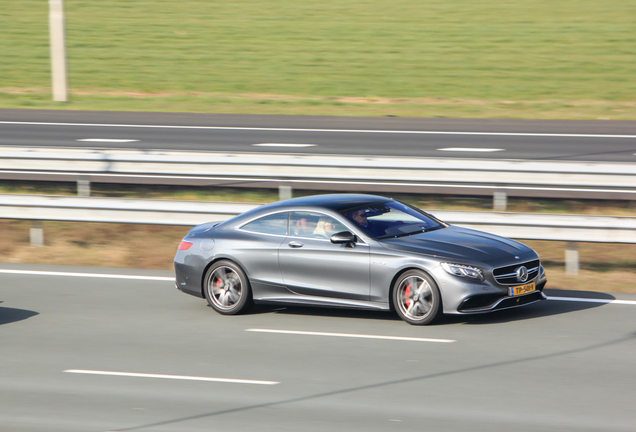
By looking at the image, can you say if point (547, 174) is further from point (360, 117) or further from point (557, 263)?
→ point (360, 117)

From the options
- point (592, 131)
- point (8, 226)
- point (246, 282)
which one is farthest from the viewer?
point (592, 131)

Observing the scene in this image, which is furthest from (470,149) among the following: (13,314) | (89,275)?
(13,314)

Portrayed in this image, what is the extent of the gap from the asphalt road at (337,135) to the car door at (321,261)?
373 inches

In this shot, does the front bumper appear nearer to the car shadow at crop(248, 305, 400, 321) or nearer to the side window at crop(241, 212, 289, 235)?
the car shadow at crop(248, 305, 400, 321)

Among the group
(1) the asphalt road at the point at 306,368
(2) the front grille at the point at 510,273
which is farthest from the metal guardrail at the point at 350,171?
(2) the front grille at the point at 510,273

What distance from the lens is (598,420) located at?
621 cm

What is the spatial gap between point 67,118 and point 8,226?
11823 mm

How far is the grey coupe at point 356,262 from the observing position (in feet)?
29.2

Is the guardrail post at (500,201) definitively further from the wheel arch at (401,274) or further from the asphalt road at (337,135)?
the asphalt road at (337,135)

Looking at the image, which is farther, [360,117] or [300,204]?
[360,117]

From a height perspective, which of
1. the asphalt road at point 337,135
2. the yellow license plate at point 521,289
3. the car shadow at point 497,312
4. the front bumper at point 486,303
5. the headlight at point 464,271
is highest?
the asphalt road at point 337,135

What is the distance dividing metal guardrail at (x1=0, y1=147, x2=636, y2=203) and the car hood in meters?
3.22

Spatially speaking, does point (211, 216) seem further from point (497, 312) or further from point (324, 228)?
point (497, 312)

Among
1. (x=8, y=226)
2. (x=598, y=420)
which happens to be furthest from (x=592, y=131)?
(x=598, y=420)
